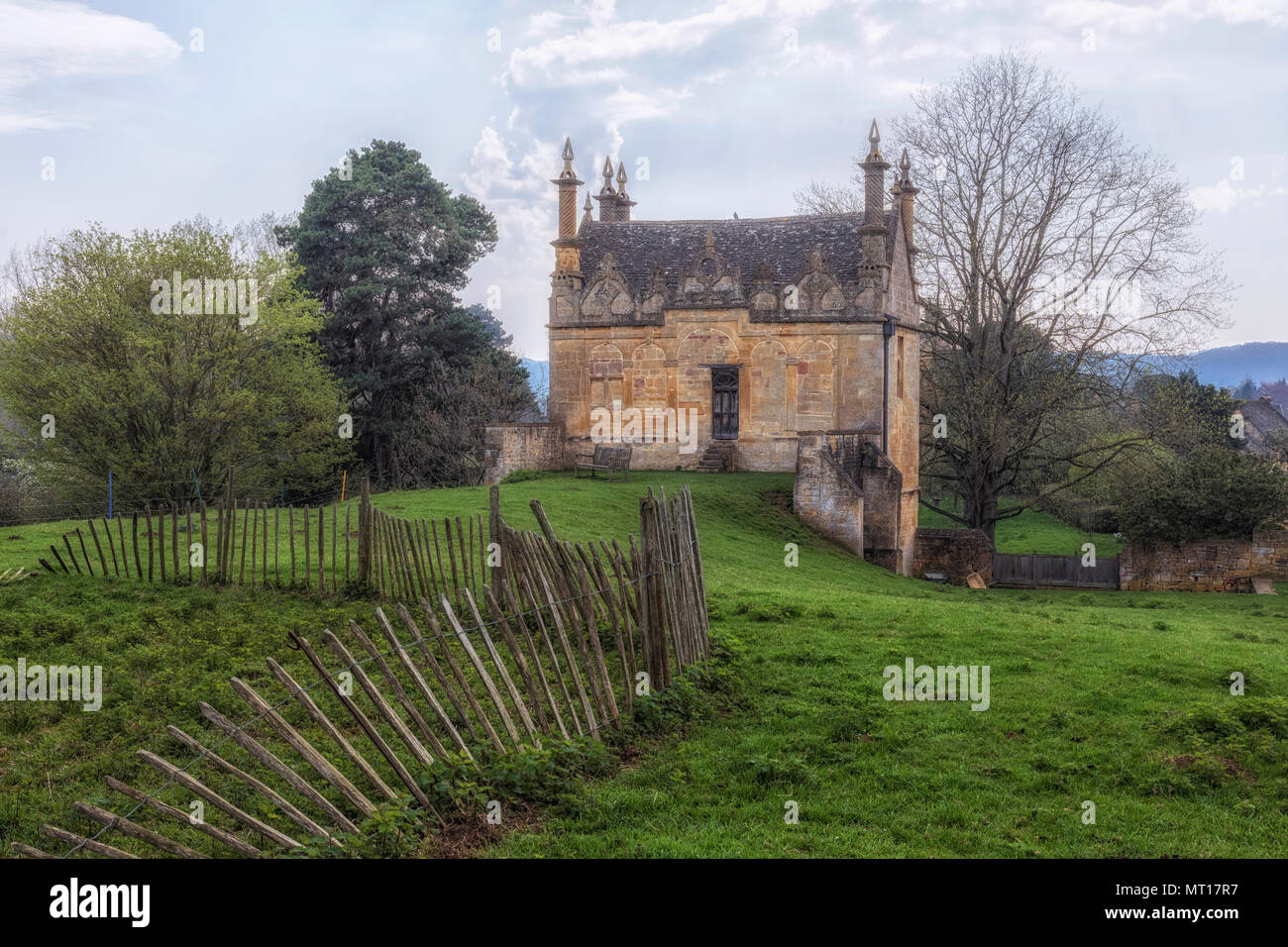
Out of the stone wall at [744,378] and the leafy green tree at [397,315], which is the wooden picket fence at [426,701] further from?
the leafy green tree at [397,315]

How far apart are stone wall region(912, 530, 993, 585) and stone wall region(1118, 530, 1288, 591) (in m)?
3.88

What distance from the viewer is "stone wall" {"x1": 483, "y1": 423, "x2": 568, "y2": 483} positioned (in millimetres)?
32125

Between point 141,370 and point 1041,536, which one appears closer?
point 141,370

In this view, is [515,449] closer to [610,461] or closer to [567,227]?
[610,461]

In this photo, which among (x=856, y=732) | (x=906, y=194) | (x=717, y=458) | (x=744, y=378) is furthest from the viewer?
(x=906, y=194)

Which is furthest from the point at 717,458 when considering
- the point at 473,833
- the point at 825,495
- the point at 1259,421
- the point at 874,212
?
the point at 1259,421

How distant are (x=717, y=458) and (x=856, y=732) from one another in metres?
23.0

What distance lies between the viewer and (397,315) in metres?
41.5

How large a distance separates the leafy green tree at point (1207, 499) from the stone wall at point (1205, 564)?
0.98 feet

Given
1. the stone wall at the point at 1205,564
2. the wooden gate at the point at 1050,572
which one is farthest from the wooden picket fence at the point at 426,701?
the stone wall at the point at 1205,564

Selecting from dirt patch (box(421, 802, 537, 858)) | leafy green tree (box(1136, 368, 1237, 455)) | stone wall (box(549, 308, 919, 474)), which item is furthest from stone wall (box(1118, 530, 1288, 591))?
dirt patch (box(421, 802, 537, 858))

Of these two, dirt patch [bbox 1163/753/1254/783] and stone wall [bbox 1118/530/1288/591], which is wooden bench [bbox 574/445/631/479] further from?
dirt patch [bbox 1163/753/1254/783]

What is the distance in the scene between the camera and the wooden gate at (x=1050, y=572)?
1234 inches
